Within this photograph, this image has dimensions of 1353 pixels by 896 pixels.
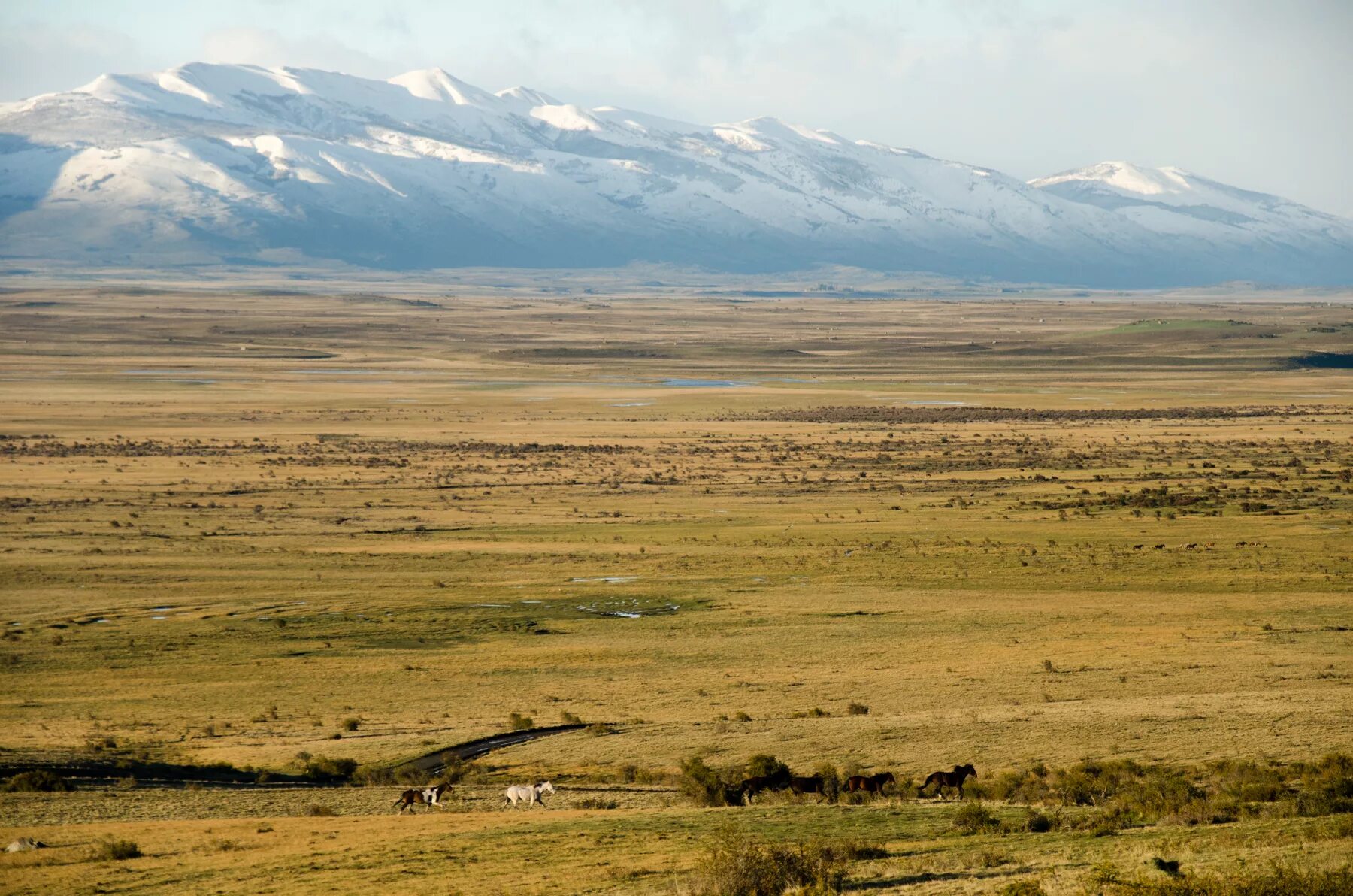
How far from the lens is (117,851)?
1647cm

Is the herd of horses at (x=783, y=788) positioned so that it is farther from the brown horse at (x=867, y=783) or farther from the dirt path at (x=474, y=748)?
the dirt path at (x=474, y=748)

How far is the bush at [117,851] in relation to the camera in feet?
53.9

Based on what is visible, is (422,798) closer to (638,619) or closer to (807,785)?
(807,785)

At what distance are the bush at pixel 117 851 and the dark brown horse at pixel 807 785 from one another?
318 inches

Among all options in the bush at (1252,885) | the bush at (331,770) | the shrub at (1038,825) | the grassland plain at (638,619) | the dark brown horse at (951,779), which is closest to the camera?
the bush at (1252,885)

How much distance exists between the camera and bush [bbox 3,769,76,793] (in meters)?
20.2

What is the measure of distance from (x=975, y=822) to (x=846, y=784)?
315 centimetres

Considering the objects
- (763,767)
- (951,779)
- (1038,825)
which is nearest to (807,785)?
(763,767)

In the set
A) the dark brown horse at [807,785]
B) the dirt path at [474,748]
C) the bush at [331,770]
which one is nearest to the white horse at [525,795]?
the dirt path at [474,748]

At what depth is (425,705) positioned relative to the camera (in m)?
27.8

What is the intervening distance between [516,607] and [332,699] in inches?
384

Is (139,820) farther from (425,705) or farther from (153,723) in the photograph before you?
(425,705)

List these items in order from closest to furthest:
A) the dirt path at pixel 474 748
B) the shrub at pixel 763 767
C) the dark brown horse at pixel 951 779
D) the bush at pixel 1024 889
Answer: the bush at pixel 1024 889 → the dark brown horse at pixel 951 779 → the shrub at pixel 763 767 → the dirt path at pixel 474 748

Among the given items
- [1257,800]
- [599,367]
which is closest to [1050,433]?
[599,367]
